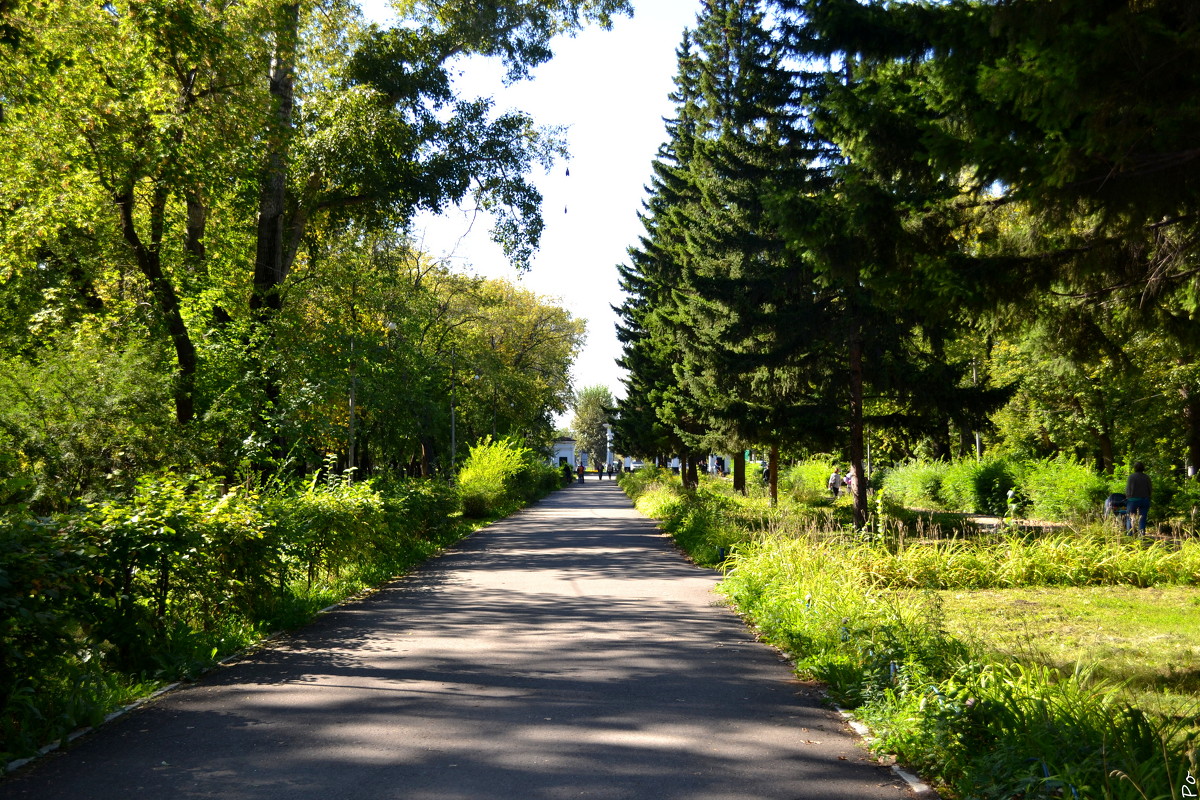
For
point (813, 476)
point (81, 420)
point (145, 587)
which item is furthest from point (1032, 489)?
point (145, 587)

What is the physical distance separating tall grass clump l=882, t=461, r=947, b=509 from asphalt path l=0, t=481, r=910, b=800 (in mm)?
25427

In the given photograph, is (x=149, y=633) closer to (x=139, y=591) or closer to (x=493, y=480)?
(x=139, y=591)

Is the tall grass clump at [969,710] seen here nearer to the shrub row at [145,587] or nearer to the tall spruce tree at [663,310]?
the shrub row at [145,587]

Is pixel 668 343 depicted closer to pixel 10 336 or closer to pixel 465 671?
pixel 10 336

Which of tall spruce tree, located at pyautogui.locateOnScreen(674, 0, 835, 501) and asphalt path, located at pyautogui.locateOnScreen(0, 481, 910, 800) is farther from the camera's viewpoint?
tall spruce tree, located at pyautogui.locateOnScreen(674, 0, 835, 501)

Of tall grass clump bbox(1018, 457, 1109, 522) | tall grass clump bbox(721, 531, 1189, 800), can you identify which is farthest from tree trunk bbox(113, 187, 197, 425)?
tall grass clump bbox(1018, 457, 1109, 522)

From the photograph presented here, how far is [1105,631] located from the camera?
29.9ft

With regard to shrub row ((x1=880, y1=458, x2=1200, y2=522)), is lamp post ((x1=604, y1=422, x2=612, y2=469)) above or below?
above

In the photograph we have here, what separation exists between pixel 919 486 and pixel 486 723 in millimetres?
31663

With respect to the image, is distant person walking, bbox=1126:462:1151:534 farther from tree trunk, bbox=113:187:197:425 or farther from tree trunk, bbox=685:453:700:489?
tree trunk, bbox=685:453:700:489

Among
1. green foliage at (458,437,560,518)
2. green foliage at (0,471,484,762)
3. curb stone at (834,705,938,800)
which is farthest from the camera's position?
green foliage at (458,437,560,518)

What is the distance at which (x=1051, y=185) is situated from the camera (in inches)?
236

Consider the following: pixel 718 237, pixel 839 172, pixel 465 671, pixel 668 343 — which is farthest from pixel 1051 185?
pixel 668 343

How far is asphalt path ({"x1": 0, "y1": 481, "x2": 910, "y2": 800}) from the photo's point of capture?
4.82 metres
